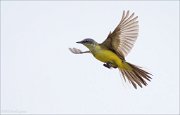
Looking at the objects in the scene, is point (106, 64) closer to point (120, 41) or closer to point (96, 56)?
A: point (96, 56)

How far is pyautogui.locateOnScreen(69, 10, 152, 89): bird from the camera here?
14.3ft

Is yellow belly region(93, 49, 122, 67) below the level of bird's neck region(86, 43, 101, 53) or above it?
below

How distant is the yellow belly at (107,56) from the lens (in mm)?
4301

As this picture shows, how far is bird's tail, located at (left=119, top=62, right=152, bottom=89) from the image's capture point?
15.1 ft

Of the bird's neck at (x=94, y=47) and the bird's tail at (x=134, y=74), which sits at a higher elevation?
the bird's neck at (x=94, y=47)

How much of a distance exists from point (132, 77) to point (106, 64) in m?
0.55

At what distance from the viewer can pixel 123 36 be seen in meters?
4.62

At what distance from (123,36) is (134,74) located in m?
0.40

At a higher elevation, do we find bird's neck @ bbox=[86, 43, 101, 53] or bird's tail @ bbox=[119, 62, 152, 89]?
bird's neck @ bbox=[86, 43, 101, 53]

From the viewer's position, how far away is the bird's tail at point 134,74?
4605mm

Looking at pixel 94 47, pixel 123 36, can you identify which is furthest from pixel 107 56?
pixel 123 36

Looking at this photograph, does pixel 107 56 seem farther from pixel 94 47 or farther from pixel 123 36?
pixel 123 36

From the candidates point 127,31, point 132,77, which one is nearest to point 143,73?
point 132,77

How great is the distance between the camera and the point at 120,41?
A: 15.0 ft
